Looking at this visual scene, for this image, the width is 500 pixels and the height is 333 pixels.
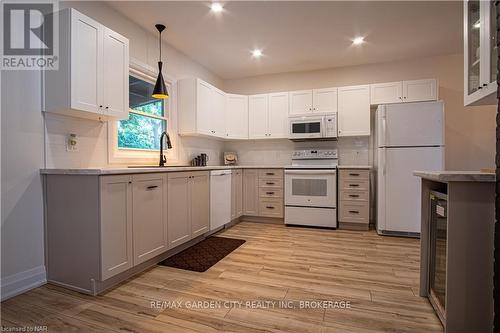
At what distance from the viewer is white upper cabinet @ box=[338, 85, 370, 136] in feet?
13.2

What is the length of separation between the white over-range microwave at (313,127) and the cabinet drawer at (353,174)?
0.62 m

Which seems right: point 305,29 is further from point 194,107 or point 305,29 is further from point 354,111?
point 194,107

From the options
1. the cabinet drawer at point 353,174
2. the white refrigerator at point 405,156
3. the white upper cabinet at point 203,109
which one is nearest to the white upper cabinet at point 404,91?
the white refrigerator at point 405,156

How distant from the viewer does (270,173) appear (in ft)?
14.2

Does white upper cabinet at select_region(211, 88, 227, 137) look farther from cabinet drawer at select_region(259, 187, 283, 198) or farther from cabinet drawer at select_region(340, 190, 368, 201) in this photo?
cabinet drawer at select_region(340, 190, 368, 201)

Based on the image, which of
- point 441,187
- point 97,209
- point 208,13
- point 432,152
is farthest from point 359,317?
point 208,13

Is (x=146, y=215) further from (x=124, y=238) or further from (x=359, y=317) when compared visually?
(x=359, y=317)

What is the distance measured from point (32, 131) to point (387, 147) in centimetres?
391

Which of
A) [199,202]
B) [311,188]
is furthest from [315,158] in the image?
[199,202]

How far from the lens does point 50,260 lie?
2141mm

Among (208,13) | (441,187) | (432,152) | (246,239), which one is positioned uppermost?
(208,13)

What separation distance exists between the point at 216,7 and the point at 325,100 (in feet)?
7.41

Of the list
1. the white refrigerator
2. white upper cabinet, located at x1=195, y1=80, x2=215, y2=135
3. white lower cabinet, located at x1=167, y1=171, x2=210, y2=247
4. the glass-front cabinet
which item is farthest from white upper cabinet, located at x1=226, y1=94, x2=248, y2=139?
the glass-front cabinet

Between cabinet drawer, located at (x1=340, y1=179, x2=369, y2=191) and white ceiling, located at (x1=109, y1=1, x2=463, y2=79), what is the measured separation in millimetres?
1900
